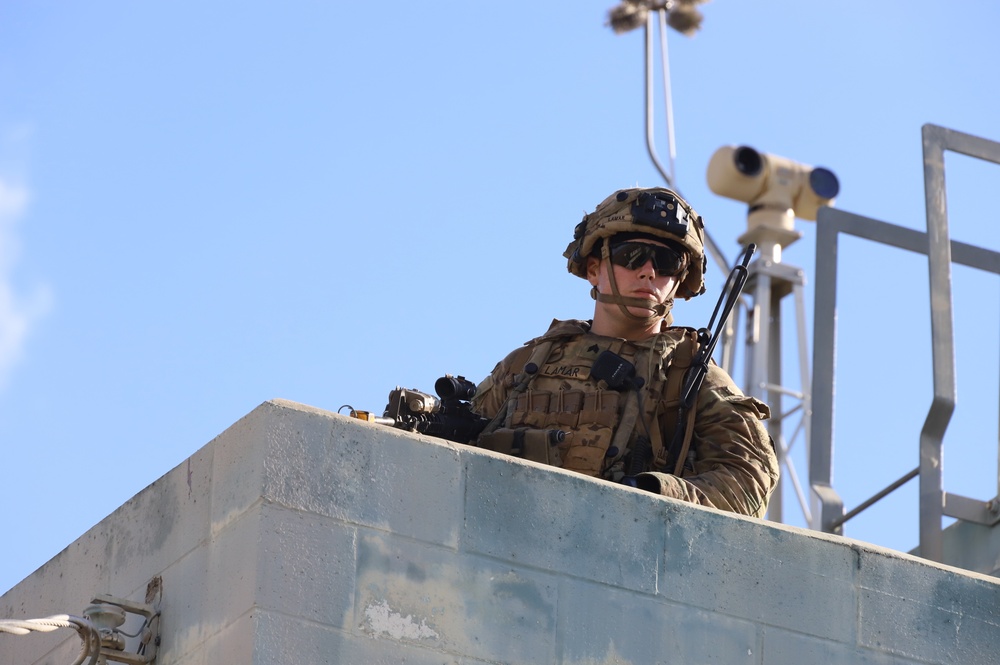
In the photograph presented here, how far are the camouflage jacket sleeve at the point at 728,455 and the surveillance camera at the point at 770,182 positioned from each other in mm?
10676

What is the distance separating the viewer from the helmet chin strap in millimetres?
10250

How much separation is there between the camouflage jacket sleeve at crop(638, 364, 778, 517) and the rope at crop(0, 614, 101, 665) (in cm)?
232

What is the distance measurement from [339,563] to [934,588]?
2.48 metres

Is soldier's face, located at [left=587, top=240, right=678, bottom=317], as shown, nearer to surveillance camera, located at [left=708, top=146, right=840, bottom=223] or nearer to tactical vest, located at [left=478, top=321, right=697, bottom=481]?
tactical vest, located at [left=478, top=321, right=697, bottom=481]

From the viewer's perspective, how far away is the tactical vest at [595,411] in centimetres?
977

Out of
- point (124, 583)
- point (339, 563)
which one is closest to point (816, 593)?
point (339, 563)

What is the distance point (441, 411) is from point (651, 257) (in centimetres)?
119

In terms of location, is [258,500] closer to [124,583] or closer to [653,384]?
[124,583]

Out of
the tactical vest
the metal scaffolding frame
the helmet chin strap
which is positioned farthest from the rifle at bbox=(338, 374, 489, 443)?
the metal scaffolding frame

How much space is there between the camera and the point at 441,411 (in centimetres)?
997

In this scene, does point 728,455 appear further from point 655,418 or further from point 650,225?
point 650,225

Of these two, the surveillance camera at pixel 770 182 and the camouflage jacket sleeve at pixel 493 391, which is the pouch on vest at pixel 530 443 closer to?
Answer: the camouflage jacket sleeve at pixel 493 391

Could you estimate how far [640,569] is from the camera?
8320mm

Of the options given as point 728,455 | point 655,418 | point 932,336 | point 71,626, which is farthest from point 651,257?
point 932,336
